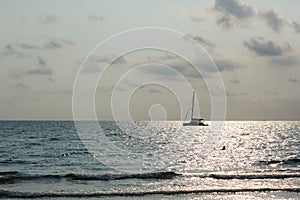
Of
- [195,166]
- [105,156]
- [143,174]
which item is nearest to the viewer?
[143,174]

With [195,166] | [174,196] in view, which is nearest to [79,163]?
[195,166]

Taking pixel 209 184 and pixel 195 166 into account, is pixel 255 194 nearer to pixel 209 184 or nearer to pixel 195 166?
pixel 209 184

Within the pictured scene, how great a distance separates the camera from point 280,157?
66000 mm

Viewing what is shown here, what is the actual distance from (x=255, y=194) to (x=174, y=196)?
5.50 metres

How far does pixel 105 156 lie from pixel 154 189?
27.2 metres

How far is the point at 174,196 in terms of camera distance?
30.9m

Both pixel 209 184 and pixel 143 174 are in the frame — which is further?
pixel 143 174

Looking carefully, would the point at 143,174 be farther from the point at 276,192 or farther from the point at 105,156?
the point at 105,156

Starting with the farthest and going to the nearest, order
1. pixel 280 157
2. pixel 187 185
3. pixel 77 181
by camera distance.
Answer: pixel 280 157
pixel 77 181
pixel 187 185

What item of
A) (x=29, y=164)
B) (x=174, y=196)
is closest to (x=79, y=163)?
(x=29, y=164)

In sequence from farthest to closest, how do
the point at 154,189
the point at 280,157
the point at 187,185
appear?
1. the point at 280,157
2. the point at 187,185
3. the point at 154,189

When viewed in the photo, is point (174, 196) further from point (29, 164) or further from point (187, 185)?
point (29, 164)

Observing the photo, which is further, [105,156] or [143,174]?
[105,156]

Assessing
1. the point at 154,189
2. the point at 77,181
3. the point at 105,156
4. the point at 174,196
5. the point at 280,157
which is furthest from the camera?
the point at 280,157
